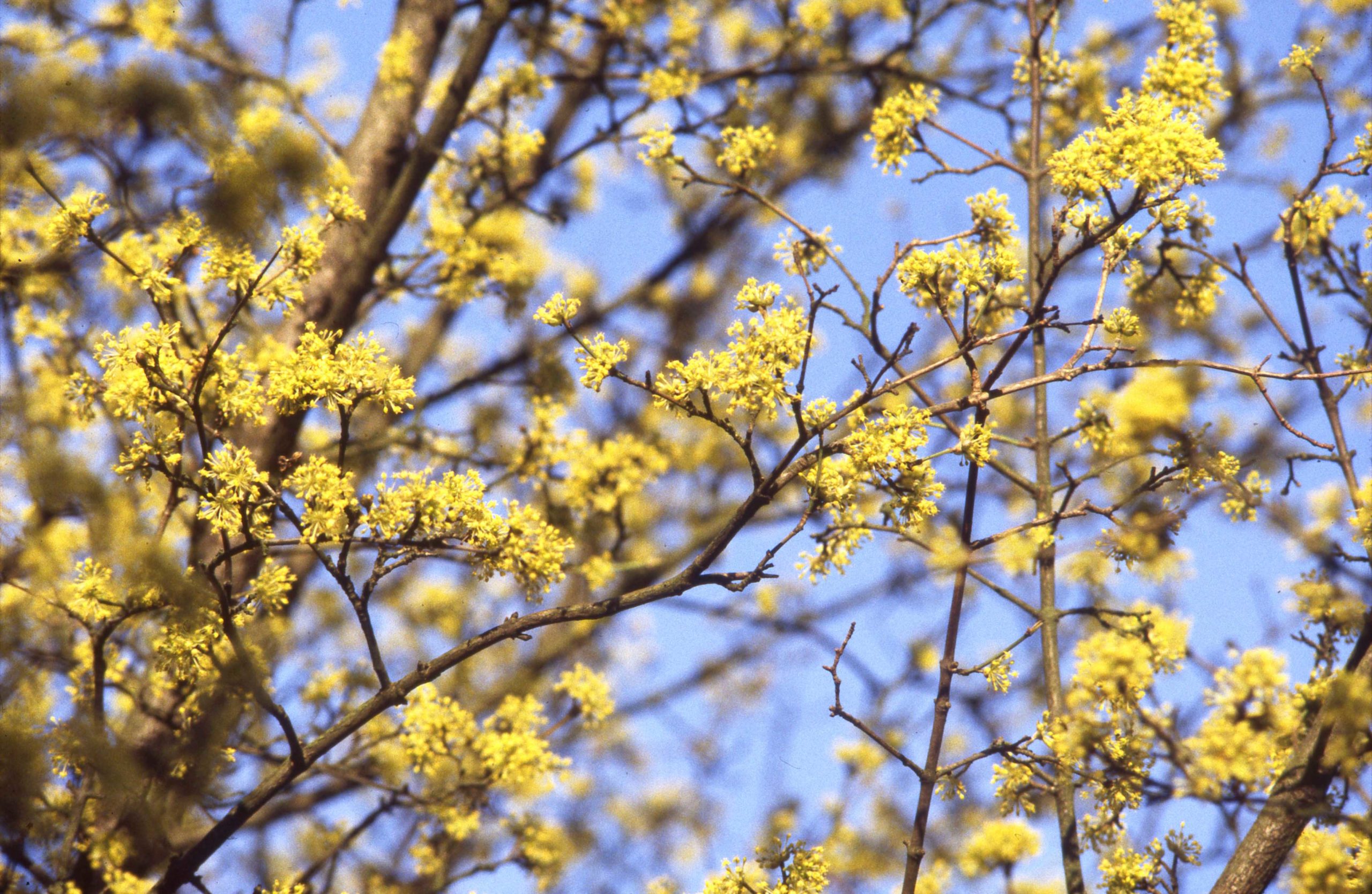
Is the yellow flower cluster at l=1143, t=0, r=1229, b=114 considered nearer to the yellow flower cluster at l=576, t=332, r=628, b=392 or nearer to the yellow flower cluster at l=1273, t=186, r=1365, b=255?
the yellow flower cluster at l=1273, t=186, r=1365, b=255

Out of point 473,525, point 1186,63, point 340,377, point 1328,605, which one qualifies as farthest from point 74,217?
point 1328,605

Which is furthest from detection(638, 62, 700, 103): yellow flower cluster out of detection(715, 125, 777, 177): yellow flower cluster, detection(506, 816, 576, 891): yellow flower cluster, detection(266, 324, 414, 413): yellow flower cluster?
detection(506, 816, 576, 891): yellow flower cluster

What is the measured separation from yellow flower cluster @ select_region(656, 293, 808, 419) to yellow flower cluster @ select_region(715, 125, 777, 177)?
1.55 metres

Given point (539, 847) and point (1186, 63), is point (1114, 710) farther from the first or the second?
point (539, 847)

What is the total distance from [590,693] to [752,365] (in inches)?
82.0

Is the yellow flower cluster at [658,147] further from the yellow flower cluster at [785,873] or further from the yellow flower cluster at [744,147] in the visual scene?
the yellow flower cluster at [785,873]

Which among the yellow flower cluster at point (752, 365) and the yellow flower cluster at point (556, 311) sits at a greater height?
the yellow flower cluster at point (556, 311)

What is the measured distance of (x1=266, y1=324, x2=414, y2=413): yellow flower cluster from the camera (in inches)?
108

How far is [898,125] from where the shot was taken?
406cm

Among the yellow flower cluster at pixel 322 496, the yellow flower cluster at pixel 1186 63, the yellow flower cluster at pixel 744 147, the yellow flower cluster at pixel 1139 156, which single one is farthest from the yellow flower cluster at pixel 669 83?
the yellow flower cluster at pixel 322 496

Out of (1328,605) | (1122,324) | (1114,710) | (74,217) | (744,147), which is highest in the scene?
(744,147)

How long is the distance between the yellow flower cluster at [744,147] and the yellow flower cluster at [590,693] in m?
2.05

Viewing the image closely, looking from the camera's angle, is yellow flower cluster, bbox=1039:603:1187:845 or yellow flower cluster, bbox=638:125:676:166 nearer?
yellow flower cluster, bbox=1039:603:1187:845

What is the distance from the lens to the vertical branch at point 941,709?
2.81 m
